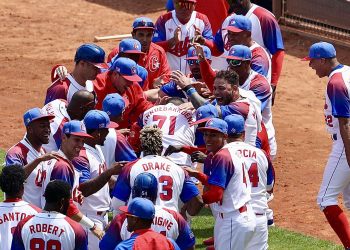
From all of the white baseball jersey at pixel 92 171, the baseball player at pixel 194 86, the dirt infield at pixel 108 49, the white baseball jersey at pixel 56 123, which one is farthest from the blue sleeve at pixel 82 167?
the dirt infield at pixel 108 49

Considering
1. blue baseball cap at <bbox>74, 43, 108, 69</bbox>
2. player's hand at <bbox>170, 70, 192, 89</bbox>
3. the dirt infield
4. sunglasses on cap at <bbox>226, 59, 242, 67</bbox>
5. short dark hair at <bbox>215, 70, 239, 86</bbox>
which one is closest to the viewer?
short dark hair at <bbox>215, 70, 239, 86</bbox>

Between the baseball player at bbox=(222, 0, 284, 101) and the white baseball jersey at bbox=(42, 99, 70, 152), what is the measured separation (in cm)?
298

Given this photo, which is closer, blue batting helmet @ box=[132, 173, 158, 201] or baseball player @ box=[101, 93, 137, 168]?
blue batting helmet @ box=[132, 173, 158, 201]

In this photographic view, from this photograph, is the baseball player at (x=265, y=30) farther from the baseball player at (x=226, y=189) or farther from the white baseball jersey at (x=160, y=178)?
the white baseball jersey at (x=160, y=178)

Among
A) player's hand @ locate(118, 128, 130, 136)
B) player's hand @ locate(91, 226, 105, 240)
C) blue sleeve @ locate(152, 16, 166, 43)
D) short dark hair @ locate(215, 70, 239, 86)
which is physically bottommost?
player's hand @ locate(91, 226, 105, 240)

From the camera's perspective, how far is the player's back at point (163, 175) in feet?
31.0

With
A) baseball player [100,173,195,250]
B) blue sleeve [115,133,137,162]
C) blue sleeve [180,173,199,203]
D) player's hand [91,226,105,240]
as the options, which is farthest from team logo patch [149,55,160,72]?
baseball player [100,173,195,250]

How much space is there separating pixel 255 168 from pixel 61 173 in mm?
1799

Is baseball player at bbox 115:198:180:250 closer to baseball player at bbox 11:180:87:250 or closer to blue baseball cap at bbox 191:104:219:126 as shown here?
baseball player at bbox 11:180:87:250

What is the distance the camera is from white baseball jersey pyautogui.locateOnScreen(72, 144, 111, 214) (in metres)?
9.96

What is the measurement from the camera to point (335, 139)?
1148 cm

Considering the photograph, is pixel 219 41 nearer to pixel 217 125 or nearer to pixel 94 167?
pixel 217 125

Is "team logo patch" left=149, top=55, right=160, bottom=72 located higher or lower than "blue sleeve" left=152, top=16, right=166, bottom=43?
lower

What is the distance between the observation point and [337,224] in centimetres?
1127
